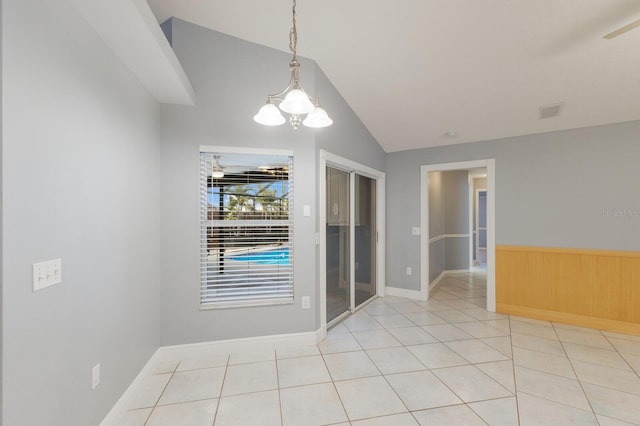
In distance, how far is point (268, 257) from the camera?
285 cm

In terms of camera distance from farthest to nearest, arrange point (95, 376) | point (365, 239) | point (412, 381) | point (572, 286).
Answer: point (365, 239)
point (572, 286)
point (412, 381)
point (95, 376)

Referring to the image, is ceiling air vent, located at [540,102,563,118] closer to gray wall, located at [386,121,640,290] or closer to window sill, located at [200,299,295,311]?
gray wall, located at [386,121,640,290]

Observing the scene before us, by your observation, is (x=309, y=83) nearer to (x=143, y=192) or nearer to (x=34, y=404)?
(x=143, y=192)

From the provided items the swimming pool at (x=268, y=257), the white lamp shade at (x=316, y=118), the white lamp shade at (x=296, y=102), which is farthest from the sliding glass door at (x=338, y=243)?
the white lamp shade at (x=296, y=102)

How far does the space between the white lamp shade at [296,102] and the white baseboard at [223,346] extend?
7.50 ft

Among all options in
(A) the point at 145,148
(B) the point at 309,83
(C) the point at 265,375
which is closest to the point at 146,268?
(A) the point at 145,148

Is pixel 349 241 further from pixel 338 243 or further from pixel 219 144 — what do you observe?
pixel 219 144

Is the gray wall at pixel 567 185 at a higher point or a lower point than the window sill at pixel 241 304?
higher

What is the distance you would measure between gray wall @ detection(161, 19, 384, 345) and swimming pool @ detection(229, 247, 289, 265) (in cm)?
13

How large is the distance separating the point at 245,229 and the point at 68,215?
1472 millimetres

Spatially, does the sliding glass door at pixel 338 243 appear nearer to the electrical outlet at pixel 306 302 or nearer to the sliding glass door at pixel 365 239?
the sliding glass door at pixel 365 239

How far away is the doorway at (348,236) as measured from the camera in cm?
324

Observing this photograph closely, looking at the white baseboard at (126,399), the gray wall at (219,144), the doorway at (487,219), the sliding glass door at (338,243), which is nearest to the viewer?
the white baseboard at (126,399)

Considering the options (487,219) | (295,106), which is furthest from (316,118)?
(487,219)
